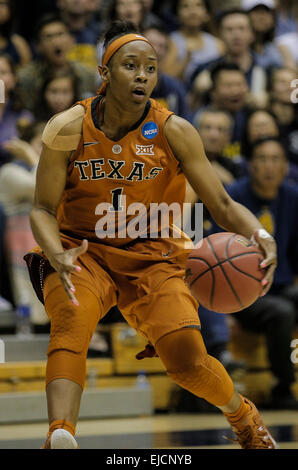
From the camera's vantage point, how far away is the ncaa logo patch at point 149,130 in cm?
384

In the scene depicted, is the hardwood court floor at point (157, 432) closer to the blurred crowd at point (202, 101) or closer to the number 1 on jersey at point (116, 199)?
the blurred crowd at point (202, 101)

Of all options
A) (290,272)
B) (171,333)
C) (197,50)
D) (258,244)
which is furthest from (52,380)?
(197,50)

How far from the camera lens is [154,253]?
13.0 feet

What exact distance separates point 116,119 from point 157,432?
7.30 feet

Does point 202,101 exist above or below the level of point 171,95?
above

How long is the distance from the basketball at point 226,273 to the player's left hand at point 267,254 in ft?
0.08

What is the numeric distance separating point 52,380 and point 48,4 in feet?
20.3

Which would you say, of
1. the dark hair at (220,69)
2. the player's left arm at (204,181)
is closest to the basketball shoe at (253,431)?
the player's left arm at (204,181)

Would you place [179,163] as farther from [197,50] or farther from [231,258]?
[197,50]

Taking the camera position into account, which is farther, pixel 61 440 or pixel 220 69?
pixel 220 69

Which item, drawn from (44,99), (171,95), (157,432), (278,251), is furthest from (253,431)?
(171,95)

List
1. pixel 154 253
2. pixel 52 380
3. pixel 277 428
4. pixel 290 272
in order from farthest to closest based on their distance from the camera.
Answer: pixel 290 272, pixel 277 428, pixel 154 253, pixel 52 380

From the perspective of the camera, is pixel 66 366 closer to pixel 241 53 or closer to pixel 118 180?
pixel 118 180

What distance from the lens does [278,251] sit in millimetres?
6672
